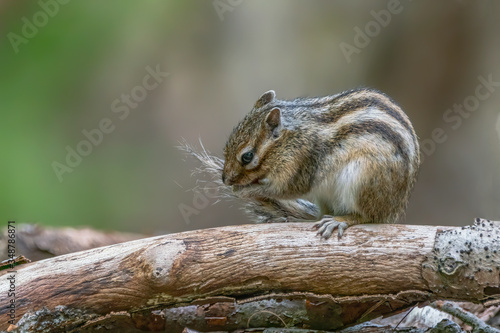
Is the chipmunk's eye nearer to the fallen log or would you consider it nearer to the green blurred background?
the fallen log

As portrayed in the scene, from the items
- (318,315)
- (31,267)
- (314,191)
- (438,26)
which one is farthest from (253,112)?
(438,26)

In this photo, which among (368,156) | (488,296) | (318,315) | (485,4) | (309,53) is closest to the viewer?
(488,296)

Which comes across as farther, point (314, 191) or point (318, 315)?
point (314, 191)

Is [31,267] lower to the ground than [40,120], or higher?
lower

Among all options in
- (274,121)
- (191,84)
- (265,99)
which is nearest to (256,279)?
(274,121)

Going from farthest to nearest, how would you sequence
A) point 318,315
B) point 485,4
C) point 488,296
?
point 485,4, point 318,315, point 488,296

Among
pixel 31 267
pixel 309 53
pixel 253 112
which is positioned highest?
pixel 309 53

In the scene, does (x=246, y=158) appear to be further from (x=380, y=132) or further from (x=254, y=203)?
(x=380, y=132)

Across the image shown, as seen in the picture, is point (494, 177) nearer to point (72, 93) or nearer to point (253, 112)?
point (253, 112)
